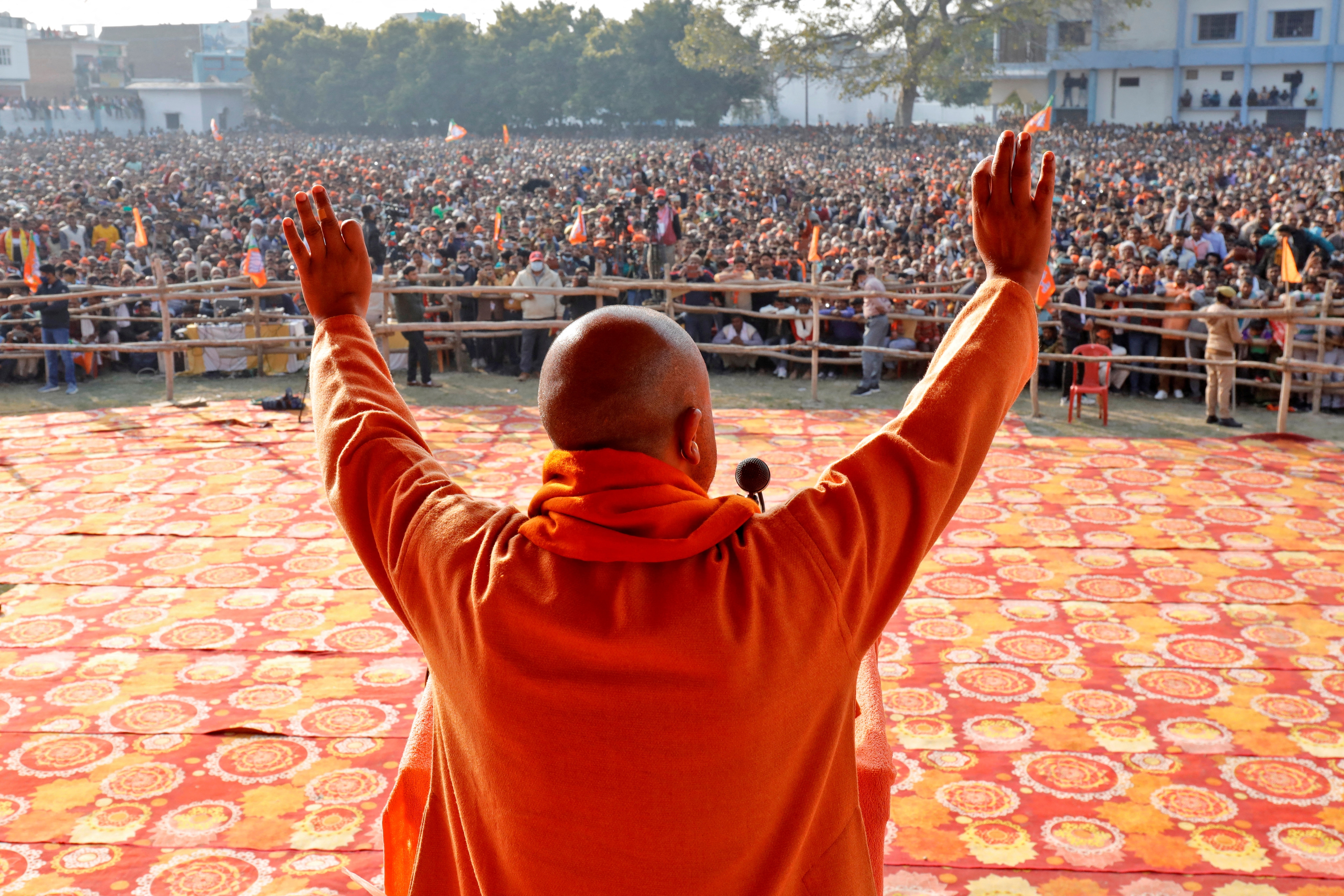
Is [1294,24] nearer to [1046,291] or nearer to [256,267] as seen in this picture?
[1046,291]

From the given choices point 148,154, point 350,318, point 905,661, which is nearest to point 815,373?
point 905,661

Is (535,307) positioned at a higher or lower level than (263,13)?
lower

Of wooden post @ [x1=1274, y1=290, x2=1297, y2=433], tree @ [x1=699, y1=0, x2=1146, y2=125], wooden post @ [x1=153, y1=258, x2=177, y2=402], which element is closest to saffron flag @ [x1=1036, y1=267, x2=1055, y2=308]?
wooden post @ [x1=1274, y1=290, x2=1297, y2=433]

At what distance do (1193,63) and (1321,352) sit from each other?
3067 centimetres

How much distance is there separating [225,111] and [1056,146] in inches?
1591

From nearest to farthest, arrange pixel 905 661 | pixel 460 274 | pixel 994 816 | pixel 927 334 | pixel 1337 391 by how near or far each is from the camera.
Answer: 1. pixel 994 816
2. pixel 905 661
3. pixel 1337 391
4. pixel 927 334
5. pixel 460 274

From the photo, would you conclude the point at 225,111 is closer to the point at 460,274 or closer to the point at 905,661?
the point at 460,274

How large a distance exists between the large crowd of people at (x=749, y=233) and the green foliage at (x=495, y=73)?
12.3 metres

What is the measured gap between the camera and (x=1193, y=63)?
1363 inches

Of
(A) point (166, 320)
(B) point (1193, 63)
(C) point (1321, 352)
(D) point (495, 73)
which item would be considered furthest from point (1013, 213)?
(D) point (495, 73)

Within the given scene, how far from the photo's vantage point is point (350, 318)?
1.40m

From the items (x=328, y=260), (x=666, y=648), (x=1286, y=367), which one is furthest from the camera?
(x=1286, y=367)

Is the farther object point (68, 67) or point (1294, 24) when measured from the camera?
point (68, 67)

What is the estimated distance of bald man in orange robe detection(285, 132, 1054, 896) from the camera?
3.32 ft
